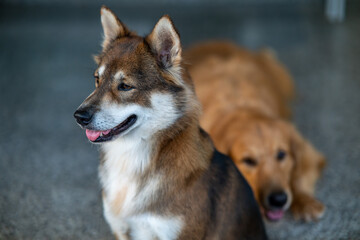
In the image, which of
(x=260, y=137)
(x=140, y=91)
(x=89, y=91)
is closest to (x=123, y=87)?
(x=140, y=91)

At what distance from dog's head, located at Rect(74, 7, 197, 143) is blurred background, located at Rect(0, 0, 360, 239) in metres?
0.80

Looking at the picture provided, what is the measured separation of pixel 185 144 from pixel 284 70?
100 inches

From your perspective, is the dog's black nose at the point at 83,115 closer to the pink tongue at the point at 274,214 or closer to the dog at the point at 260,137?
the dog at the point at 260,137

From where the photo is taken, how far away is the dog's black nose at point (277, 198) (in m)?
2.23

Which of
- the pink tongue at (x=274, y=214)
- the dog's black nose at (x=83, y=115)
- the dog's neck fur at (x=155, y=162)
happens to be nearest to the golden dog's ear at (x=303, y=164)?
the pink tongue at (x=274, y=214)

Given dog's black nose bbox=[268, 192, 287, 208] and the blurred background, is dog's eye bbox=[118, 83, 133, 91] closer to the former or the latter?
the blurred background

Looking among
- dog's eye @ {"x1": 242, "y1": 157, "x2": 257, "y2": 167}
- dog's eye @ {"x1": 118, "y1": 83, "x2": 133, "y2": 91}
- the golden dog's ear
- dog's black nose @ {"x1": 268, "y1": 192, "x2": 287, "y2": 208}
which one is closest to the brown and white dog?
dog's eye @ {"x1": 118, "y1": 83, "x2": 133, "y2": 91}

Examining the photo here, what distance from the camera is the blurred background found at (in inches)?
90.3

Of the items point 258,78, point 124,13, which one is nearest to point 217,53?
point 258,78

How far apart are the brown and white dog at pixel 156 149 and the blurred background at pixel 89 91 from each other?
58cm

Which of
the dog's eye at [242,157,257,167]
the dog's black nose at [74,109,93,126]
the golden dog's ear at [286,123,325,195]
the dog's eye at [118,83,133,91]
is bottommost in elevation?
the golden dog's ear at [286,123,325,195]

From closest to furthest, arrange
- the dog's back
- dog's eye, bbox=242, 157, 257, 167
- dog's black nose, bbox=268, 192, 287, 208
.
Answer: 1. dog's black nose, bbox=268, 192, 287, 208
2. dog's eye, bbox=242, 157, 257, 167
3. the dog's back

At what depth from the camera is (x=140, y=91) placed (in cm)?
163

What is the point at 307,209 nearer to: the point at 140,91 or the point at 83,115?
the point at 140,91
